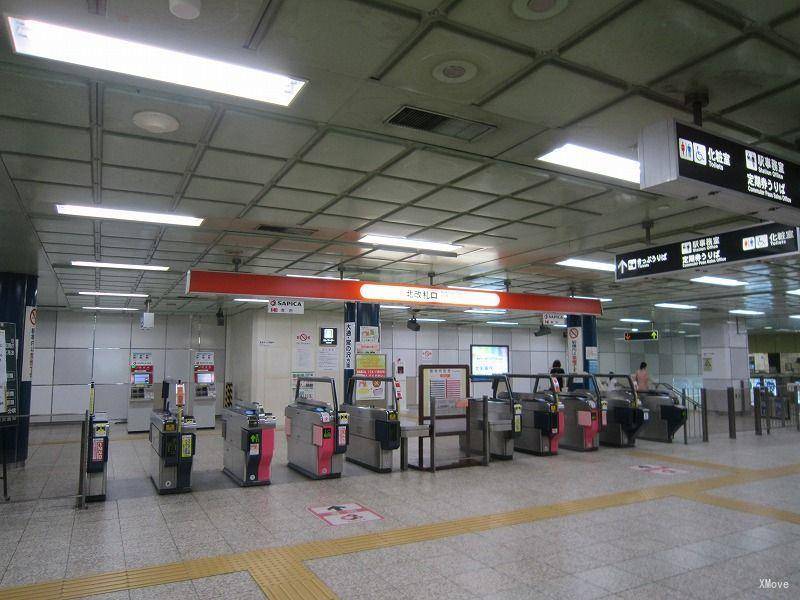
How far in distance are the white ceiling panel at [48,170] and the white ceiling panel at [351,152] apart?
6.79 ft

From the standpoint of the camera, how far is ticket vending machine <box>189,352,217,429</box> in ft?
48.0

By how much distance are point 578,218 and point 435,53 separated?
3.99 meters

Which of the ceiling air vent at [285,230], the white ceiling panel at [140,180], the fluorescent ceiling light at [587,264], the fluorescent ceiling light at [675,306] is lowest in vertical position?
the fluorescent ceiling light at [675,306]

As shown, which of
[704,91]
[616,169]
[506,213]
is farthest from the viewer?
[506,213]

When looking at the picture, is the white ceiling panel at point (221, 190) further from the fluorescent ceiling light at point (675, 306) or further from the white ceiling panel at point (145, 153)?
the fluorescent ceiling light at point (675, 306)

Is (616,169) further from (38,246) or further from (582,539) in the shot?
(38,246)

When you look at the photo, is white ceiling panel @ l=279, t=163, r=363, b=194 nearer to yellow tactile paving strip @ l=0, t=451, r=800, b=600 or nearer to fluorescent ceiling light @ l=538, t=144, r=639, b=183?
fluorescent ceiling light @ l=538, t=144, r=639, b=183

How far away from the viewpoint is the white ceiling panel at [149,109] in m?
3.63

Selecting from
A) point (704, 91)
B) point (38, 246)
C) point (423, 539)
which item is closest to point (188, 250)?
point (38, 246)

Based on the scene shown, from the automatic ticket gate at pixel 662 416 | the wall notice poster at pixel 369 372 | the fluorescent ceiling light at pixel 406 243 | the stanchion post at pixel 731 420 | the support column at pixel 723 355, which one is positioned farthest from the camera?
the support column at pixel 723 355

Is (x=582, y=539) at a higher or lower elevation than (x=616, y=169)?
lower

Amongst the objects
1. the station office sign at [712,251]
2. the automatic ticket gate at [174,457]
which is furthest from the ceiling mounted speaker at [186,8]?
the automatic ticket gate at [174,457]

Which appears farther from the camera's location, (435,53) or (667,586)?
(667,586)

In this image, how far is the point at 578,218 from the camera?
659cm
